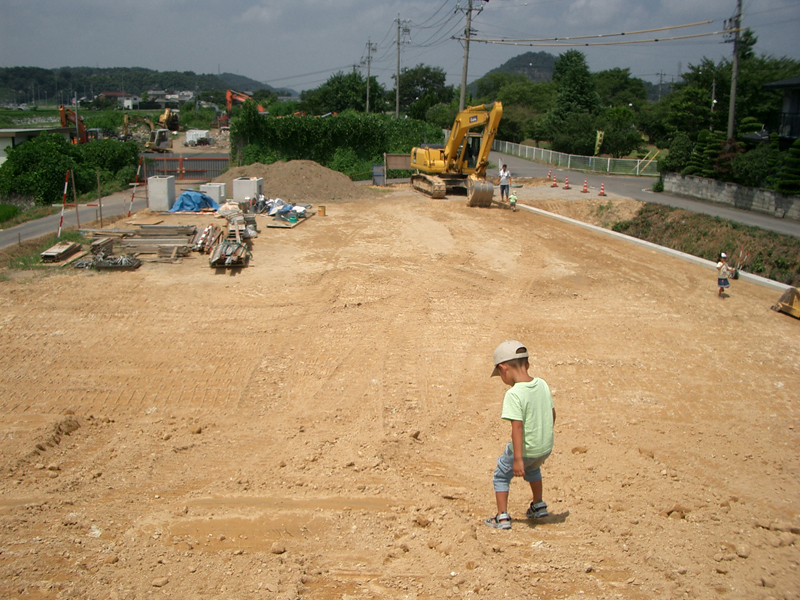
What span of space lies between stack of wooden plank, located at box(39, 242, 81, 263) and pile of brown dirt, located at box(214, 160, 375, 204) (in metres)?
9.24

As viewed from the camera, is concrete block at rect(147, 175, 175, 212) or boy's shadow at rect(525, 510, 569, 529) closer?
boy's shadow at rect(525, 510, 569, 529)

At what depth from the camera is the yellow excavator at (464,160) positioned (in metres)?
22.3

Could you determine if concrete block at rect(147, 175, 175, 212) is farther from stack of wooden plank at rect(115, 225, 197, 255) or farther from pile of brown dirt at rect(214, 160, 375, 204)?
pile of brown dirt at rect(214, 160, 375, 204)

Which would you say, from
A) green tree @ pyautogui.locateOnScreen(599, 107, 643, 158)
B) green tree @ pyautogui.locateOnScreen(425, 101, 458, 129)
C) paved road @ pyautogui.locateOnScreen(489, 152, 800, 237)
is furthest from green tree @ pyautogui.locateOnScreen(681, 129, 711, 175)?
green tree @ pyautogui.locateOnScreen(425, 101, 458, 129)

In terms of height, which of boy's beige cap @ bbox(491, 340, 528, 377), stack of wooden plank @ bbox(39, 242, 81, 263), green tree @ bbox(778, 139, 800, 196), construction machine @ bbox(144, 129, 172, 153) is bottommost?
stack of wooden plank @ bbox(39, 242, 81, 263)

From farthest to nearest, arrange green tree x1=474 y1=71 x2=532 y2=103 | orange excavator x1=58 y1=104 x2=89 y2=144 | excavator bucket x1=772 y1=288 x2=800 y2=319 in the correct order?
green tree x1=474 y1=71 x2=532 y2=103 → orange excavator x1=58 y1=104 x2=89 y2=144 → excavator bucket x1=772 y1=288 x2=800 y2=319

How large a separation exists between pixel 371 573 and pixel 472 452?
2.78 metres

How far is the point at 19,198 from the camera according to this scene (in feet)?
83.6

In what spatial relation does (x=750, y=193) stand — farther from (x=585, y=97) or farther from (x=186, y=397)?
(x=585, y=97)

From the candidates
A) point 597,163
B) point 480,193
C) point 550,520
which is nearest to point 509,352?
point 550,520

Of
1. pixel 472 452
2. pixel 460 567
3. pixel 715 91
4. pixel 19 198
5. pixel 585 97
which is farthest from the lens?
pixel 585 97

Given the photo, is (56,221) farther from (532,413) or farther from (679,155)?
(679,155)

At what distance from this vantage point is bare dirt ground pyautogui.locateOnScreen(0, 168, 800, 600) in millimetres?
4652

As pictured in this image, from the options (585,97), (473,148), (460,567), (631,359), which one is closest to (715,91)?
(585,97)
